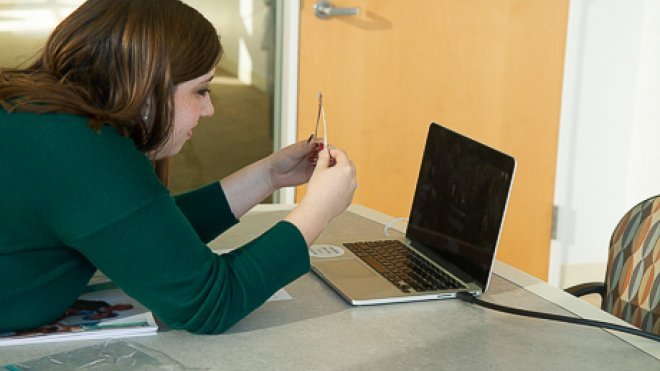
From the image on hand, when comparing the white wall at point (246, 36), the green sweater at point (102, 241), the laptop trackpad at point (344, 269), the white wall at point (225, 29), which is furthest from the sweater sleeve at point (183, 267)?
the white wall at point (246, 36)


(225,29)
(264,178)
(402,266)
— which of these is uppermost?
(225,29)

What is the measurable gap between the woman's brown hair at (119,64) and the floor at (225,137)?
190cm

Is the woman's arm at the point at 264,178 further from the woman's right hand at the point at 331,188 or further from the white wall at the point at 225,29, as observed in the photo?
the white wall at the point at 225,29

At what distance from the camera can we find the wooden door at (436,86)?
3242mm

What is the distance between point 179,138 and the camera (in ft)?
4.53

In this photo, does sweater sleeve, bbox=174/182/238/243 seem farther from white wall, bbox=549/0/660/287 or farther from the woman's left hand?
white wall, bbox=549/0/660/287

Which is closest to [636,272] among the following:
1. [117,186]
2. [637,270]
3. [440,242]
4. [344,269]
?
[637,270]

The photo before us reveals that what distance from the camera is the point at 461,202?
5.18 ft

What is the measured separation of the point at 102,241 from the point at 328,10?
2.10 metres

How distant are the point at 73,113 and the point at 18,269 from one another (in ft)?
0.75

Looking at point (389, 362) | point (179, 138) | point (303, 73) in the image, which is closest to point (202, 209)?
point (179, 138)

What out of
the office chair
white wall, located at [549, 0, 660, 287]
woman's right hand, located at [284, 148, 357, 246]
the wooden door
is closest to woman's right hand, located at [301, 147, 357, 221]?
woman's right hand, located at [284, 148, 357, 246]

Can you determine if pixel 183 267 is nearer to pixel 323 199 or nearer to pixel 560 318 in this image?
pixel 323 199

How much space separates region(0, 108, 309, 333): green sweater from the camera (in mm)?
1182
